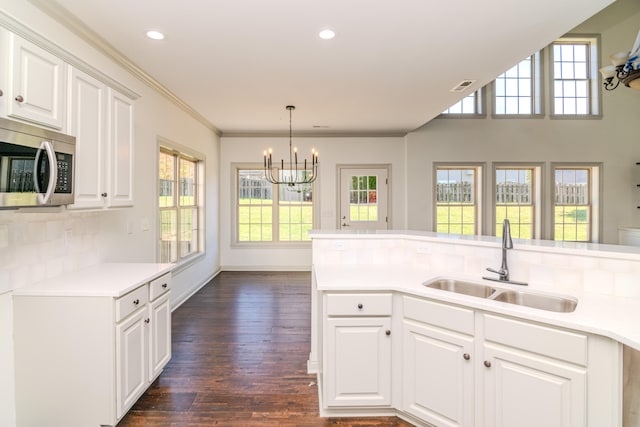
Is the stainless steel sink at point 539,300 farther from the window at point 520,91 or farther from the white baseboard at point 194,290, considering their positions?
the window at point 520,91

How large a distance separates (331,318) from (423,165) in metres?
4.84

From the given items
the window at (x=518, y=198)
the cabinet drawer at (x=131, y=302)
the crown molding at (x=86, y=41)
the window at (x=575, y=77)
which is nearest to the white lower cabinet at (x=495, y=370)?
the cabinet drawer at (x=131, y=302)

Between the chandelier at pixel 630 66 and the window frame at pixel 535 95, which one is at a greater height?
the window frame at pixel 535 95

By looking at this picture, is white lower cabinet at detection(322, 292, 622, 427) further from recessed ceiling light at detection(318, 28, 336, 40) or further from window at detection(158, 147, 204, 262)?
window at detection(158, 147, 204, 262)

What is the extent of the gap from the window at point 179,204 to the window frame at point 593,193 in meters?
6.42

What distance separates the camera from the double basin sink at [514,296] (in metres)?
1.84

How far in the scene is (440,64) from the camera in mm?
3068

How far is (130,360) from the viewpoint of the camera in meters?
2.02

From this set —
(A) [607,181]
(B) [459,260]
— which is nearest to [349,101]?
(B) [459,260]

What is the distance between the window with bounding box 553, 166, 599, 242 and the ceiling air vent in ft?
12.4

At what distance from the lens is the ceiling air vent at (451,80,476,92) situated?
352 cm

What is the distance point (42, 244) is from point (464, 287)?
2783 mm

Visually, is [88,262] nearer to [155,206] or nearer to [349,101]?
[155,206]

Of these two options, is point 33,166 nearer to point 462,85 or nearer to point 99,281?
point 99,281
